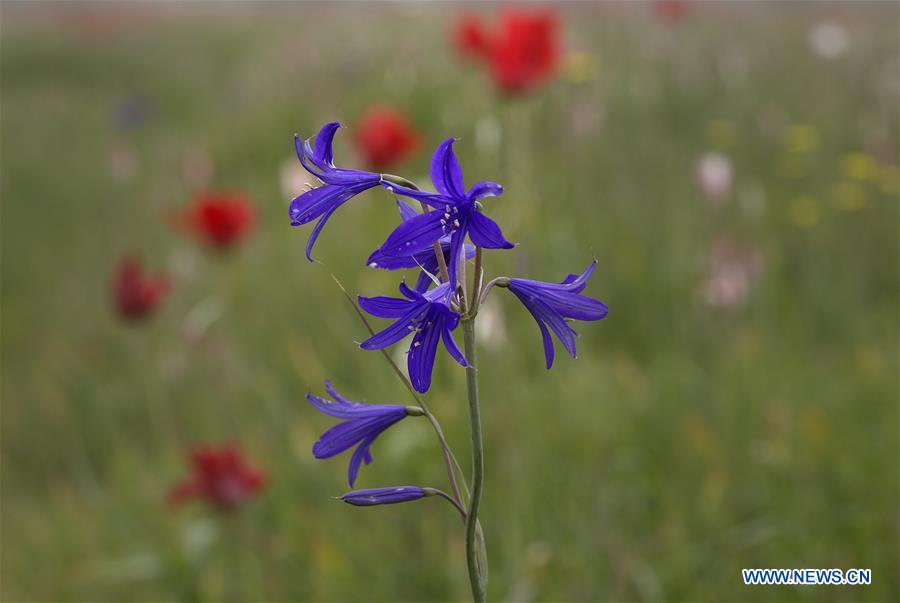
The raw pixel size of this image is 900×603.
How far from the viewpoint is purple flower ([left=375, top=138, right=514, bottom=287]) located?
3.19 feet

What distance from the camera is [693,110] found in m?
6.13

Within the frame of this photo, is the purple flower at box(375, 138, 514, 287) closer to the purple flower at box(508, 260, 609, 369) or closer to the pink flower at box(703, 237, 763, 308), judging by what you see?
the purple flower at box(508, 260, 609, 369)

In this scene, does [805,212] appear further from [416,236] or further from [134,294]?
[416,236]

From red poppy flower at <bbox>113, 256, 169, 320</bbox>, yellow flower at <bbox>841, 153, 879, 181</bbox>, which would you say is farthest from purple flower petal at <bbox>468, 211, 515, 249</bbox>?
yellow flower at <bbox>841, 153, 879, 181</bbox>

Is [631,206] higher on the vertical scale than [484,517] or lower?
higher

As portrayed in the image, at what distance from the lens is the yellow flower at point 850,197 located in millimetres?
4492

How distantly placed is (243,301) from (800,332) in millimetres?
2939

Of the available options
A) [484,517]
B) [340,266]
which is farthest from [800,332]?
[340,266]

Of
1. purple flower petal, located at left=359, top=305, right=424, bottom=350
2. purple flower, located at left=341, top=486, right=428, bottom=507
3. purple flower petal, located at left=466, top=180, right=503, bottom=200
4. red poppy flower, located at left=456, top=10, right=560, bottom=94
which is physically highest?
red poppy flower, located at left=456, top=10, right=560, bottom=94

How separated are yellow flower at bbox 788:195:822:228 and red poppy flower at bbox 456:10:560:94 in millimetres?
1778

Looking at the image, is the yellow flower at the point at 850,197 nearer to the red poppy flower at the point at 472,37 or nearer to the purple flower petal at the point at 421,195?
the red poppy flower at the point at 472,37

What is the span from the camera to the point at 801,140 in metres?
5.14

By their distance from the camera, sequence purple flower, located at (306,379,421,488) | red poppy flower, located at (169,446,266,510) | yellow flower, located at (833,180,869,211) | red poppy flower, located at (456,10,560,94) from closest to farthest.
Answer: purple flower, located at (306,379,421,488) < red poppy flower, located at (169,446,266,510) < red poppy flower, located at (456,10,560,94) < yellow flower, located at (833,180,869,211)

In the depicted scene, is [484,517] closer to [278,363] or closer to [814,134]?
[278,363]
